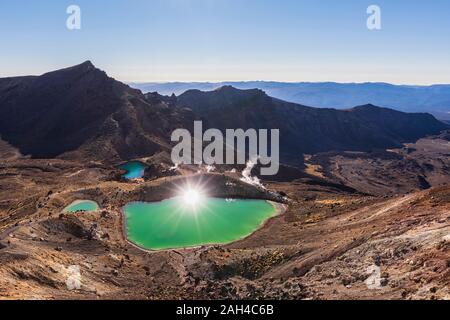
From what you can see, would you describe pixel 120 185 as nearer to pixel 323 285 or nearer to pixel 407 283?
pixel 323 285

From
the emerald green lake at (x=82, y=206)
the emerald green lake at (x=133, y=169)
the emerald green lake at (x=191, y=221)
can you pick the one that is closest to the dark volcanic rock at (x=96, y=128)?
the emerald green lake at (x=133, y=169)

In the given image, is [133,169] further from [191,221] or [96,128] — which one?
[191,221]

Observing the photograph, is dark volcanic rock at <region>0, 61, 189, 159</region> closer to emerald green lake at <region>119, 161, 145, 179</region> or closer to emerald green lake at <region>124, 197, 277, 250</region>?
emerald green lake at <region>119, 161, 145, 179</region>

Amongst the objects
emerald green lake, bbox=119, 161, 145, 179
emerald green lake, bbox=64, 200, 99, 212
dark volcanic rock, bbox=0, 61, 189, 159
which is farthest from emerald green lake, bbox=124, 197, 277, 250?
dark volcanic rock, bbox=0, 61, 189, 159

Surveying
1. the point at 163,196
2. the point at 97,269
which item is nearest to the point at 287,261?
the point at 97,269

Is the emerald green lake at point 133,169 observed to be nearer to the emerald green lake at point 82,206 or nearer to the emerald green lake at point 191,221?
the emerald green lake at point 82,206

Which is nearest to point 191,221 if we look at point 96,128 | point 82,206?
point 82,206
